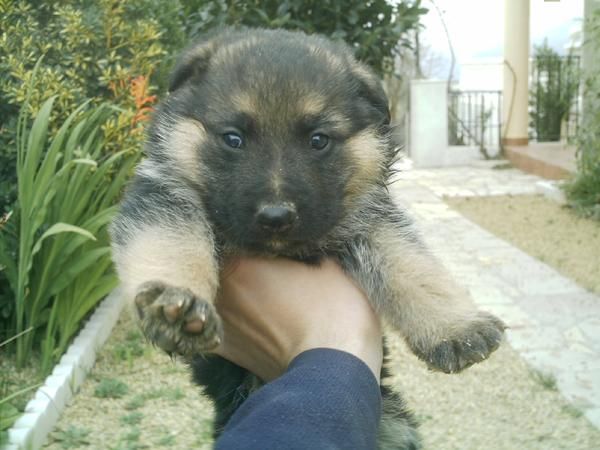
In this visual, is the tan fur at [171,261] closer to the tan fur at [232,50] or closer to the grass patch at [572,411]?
the tan fur at [232,50]

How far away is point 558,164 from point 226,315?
1005cm

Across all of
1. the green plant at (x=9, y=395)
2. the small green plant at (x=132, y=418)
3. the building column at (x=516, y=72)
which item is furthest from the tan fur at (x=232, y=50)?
the building column at (x=516, y=72)

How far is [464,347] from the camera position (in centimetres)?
232

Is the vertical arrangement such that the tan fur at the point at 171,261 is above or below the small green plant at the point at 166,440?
above

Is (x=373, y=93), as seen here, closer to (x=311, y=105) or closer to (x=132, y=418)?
(x=311, y=105)

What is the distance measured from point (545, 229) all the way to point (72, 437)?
6311mm

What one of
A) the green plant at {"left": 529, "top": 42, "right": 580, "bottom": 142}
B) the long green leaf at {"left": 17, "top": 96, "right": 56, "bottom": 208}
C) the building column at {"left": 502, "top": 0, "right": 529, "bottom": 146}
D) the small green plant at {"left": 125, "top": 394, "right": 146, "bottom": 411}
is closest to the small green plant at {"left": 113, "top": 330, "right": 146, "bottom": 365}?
the small green plant at {"left": 125, "top": 394, "right": 146, "bottom": 411}

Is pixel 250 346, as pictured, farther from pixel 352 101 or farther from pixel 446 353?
pixel 352 101

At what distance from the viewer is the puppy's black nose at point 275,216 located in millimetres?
2127

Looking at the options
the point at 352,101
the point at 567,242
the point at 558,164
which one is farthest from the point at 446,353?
the point at 558,164

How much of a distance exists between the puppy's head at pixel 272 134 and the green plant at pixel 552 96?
1292 cm

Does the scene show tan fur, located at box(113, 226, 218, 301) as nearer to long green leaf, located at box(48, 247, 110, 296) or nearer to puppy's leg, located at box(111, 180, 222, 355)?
puppy's leg, located at box(111, 180, 222, 355)

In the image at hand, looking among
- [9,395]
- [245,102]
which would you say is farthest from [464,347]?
[9,395]

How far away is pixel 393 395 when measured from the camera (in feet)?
9.11
